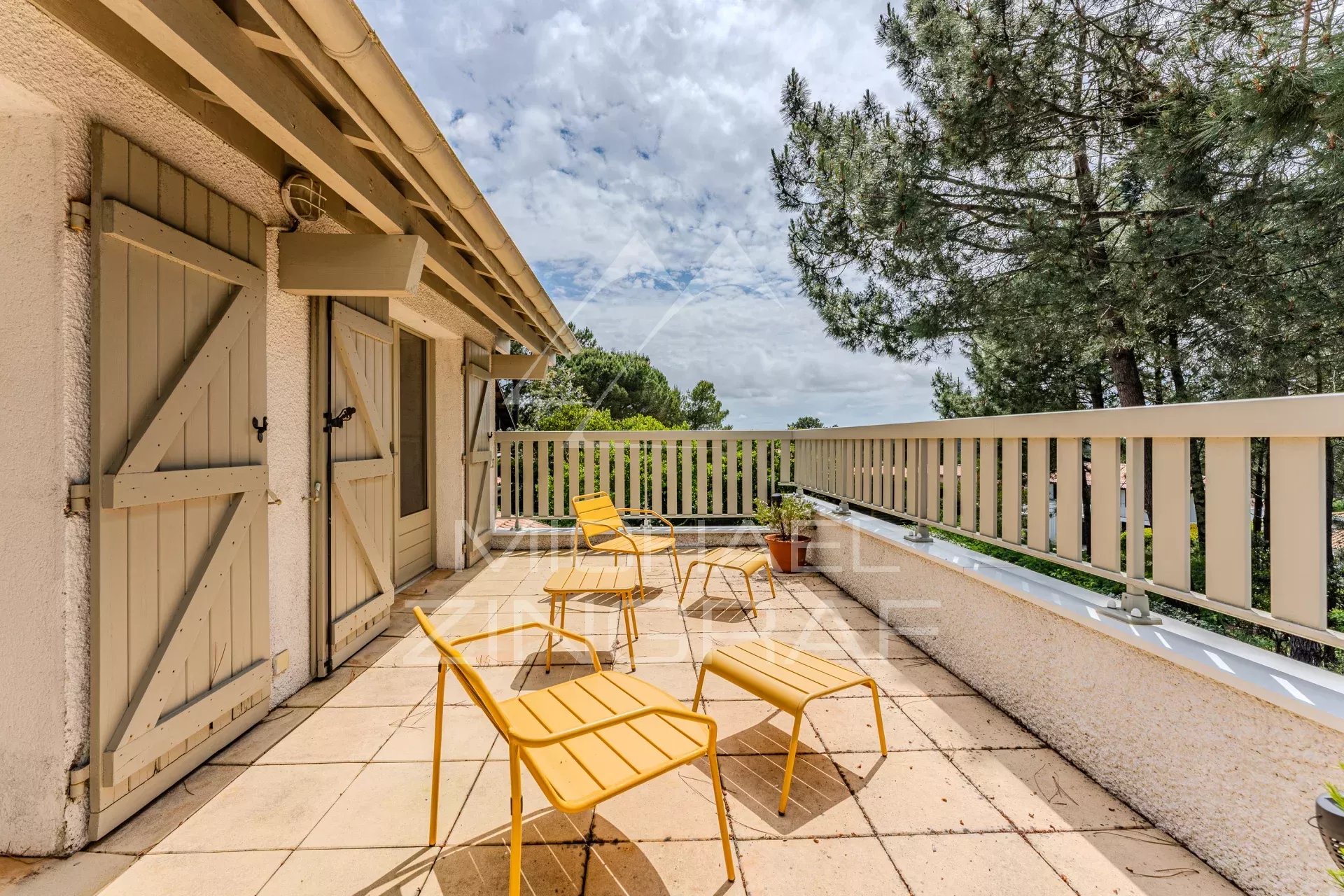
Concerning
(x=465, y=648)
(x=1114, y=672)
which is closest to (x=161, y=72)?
(x=465, y=648)

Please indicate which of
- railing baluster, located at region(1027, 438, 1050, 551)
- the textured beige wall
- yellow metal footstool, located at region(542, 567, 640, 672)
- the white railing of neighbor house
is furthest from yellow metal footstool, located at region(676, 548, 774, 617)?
railing baluster, located at region(1027, 438, 1050, 551)

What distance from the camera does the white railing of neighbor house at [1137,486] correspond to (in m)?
1.40

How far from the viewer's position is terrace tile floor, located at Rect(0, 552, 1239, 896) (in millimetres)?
1504

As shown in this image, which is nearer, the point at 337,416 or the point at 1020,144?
the point at 337,416

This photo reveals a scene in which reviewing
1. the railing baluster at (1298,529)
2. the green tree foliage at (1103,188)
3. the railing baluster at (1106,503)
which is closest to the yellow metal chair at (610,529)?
the railing baluster at (1106,503)

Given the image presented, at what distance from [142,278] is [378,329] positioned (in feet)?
5.00

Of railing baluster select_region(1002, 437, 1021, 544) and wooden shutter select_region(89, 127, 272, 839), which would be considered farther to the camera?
railing baluster select_region(1002, 437, 1021, 544)

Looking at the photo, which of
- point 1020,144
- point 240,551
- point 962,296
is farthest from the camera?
point 962,296

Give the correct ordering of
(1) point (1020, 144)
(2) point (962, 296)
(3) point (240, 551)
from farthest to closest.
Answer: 1. (2) point (962, 296)
2. (1) point (1020, 144)
3. (3) point (240, 551)

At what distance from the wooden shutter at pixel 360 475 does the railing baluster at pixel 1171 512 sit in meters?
3.44

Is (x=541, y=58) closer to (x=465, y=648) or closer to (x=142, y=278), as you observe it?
(x=142, y=278)

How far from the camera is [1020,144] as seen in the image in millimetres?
4668

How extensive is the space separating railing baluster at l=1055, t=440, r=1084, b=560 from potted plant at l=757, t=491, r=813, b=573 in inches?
111

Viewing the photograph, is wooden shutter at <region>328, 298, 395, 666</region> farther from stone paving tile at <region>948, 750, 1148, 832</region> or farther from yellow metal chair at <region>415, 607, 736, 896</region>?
stone paving tile at <region>948, 750, 1148, 832</region>
